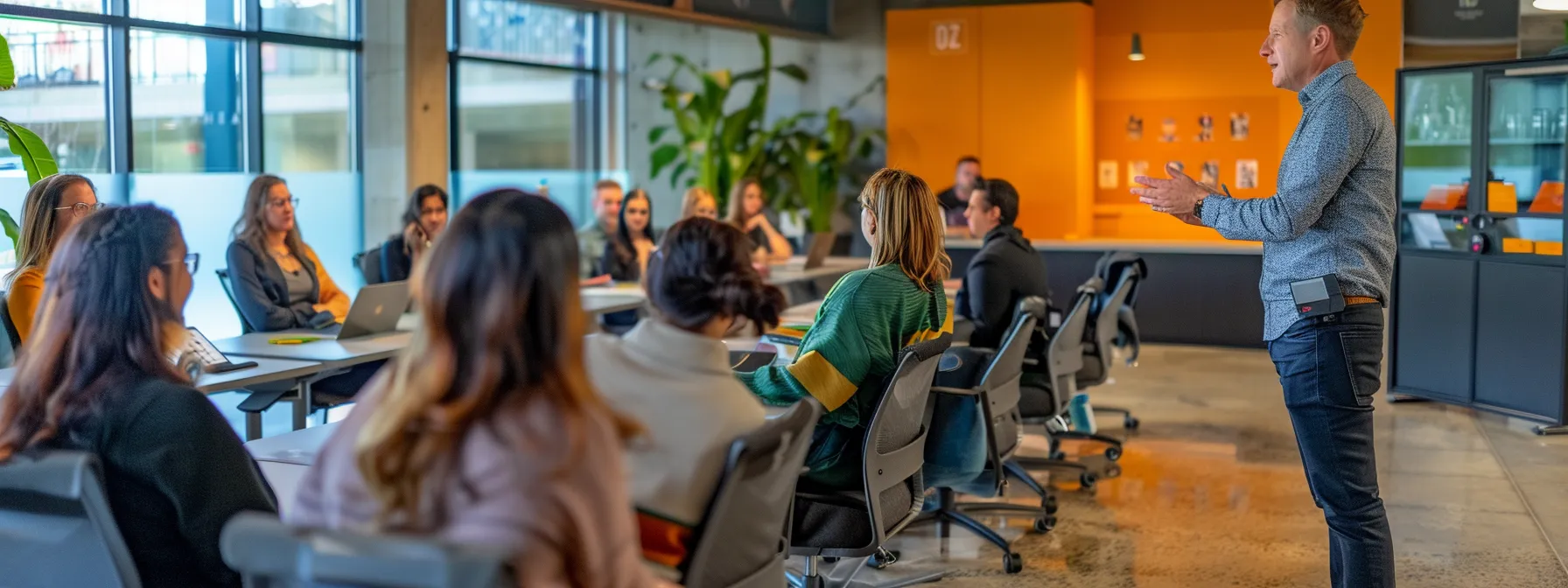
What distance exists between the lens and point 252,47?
730 cm

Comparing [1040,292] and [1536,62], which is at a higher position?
[1536,62]

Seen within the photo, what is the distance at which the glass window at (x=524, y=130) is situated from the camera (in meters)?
9.48

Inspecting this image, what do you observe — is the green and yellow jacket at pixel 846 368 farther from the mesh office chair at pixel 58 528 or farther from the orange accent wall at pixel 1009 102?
the orange accent wall at pixel 1009 102

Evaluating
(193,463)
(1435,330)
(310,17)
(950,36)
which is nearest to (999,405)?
(193,463)

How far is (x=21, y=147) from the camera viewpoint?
14.4ft

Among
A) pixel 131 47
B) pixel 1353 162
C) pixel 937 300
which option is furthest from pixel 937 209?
pixel 131 47

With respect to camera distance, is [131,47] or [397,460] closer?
[397,460]

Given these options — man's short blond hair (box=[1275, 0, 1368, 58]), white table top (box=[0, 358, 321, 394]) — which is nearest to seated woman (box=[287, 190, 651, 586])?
man's short blond hair (box=[1275, 0, 1368, 58])

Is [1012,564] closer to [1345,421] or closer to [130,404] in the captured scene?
[1345,421]

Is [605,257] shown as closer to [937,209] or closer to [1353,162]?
[937,209]

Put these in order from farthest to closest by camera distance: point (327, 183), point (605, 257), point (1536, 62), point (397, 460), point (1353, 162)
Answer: point (327, 183) → point (605, 257) → point (1536, 62) → point (1353, 162) → point (397, 460)

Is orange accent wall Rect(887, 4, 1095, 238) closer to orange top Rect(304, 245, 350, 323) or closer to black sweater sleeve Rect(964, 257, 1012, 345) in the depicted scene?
black sweater sleeve Rect(964, 257, 1012, 345)

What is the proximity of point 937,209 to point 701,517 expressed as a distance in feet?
5.91

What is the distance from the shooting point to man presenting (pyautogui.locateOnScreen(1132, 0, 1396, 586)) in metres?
2.85
